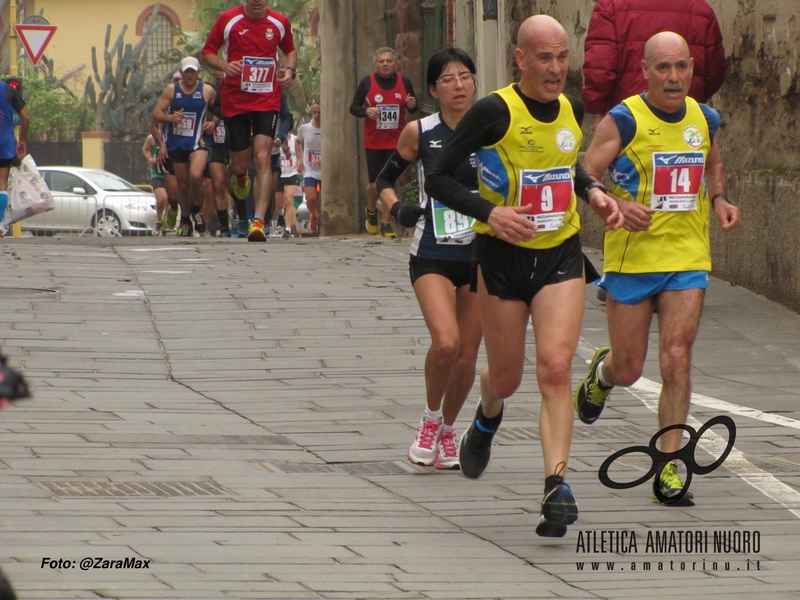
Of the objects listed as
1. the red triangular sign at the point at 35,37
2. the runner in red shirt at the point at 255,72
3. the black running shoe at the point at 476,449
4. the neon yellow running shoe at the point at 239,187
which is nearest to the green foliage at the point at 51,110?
the red triangular sign at the point at 35,37

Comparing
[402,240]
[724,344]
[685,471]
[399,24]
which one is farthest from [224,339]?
[399,24]

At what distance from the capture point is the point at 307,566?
5.10 metres

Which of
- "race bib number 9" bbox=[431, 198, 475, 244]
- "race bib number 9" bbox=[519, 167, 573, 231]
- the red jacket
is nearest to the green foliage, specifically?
the red jacket

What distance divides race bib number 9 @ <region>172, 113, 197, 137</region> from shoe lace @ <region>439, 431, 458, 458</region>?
10123 millimetres

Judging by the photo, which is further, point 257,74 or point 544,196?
point 257,74

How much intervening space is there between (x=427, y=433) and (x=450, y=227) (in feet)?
2.98

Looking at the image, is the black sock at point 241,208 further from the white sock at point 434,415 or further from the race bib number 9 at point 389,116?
the white sock at point 434,415

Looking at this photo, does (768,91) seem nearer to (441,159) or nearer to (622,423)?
(622,423)

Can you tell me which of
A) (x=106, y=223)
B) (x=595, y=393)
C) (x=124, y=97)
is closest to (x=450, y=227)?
(x=595, y=393)

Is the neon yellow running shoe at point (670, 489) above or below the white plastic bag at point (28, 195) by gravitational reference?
below

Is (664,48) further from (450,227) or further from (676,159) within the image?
(450,227)

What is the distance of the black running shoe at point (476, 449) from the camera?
6508 millimetres

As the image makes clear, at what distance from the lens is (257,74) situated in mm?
14602

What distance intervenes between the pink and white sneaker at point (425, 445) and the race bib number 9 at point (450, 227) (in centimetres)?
81
